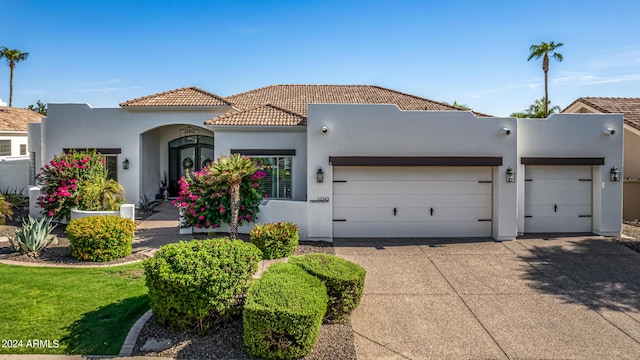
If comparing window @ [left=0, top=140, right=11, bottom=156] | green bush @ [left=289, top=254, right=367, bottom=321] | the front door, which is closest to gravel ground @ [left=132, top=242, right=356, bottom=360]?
green bush @ [left=289, top=254, right=367, bottom=321]

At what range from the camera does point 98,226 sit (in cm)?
1093

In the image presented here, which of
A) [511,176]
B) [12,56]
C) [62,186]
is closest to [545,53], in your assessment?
[511,176]

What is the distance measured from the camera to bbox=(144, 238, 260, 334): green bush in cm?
647

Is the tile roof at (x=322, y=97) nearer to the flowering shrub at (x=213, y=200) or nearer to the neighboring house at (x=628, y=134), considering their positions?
the flowering shrub at (x=213, y=200)

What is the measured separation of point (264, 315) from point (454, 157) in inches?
397

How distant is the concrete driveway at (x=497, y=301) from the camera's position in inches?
260

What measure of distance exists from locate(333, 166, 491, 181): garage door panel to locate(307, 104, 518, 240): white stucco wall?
0.53m

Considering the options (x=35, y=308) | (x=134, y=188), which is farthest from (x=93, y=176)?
(x=35, y=308)

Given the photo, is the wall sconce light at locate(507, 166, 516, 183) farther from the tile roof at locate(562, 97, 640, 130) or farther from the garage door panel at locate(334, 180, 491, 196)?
the tile roof at locate(562, 97, 640, 130)

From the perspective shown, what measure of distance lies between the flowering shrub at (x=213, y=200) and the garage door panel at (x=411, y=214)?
3.00 m

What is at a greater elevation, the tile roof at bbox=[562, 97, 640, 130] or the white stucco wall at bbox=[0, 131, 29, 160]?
the tile roof at bbox=[562, 97, 640, 130]

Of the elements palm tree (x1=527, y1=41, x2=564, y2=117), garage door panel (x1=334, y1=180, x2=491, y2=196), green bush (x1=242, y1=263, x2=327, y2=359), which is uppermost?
palm tree (x1=527, y1=41, x2=564, y2=117)

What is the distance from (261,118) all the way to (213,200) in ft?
14.9

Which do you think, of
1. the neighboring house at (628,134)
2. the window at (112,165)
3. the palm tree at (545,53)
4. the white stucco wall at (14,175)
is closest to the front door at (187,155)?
the window at (112,165)
